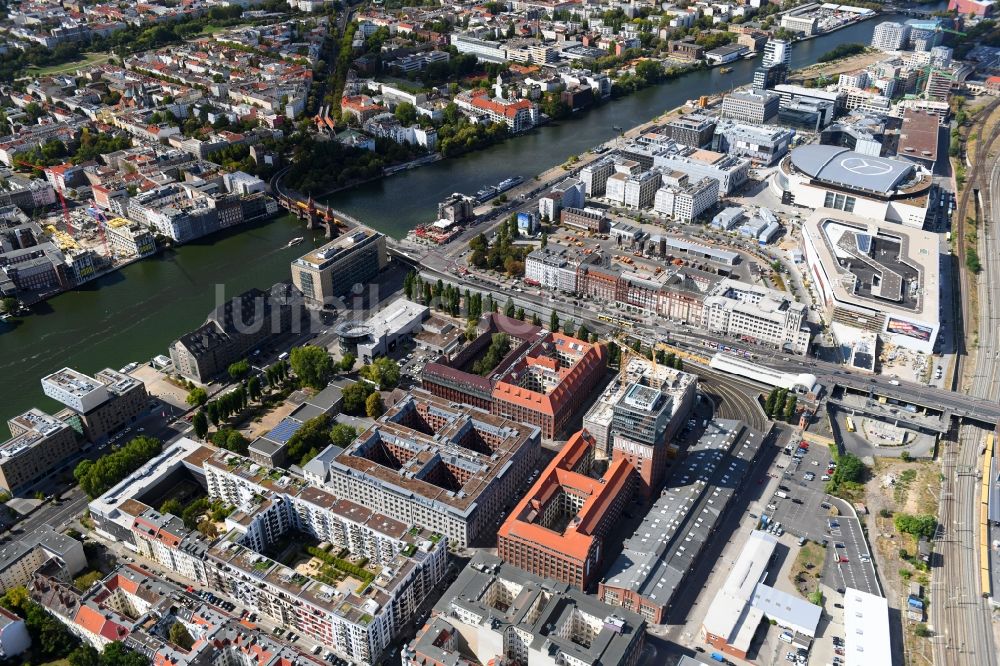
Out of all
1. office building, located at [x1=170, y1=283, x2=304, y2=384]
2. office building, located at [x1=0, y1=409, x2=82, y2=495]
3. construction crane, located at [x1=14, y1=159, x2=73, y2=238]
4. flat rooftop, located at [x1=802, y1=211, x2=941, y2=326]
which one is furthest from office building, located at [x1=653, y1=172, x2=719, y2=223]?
construction crane, located at [x1=14, y1=159, x2=73, y2=238]

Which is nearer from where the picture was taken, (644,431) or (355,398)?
Answer: (644,431)

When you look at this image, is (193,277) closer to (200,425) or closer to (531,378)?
(200,425)

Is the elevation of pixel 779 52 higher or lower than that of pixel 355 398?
higher

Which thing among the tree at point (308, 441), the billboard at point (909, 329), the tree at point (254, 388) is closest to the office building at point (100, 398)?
the tree at point (254, 388)

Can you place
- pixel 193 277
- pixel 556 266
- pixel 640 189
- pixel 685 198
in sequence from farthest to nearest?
1. pixel 640 189
2. pixel 685 198
3. pixel 193 277
4. pixel 556 266

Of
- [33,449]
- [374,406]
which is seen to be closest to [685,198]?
[374,406]

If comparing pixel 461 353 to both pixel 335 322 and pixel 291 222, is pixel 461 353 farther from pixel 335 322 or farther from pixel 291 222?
pixel 291 222
